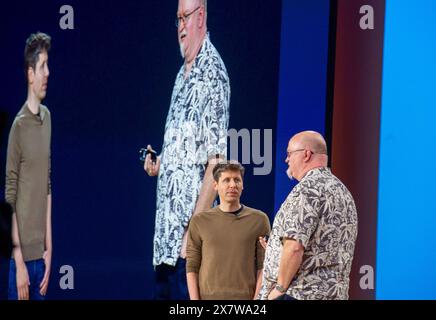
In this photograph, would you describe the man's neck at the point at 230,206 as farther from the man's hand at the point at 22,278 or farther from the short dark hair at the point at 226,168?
the man's hand at the point at 22,278

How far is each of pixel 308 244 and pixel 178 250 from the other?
5.84ft

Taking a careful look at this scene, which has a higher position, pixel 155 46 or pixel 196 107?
pixel 155 46

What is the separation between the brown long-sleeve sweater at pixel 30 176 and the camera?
5.12 metres

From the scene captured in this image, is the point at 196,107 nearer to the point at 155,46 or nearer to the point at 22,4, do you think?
the point at 155,46

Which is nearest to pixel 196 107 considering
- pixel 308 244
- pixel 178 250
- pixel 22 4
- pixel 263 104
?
pixel 263 104

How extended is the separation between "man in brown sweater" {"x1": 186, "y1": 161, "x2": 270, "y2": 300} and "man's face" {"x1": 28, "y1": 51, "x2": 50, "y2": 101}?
1383 mm

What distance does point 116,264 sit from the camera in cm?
530

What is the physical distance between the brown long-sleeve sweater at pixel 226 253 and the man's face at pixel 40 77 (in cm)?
141

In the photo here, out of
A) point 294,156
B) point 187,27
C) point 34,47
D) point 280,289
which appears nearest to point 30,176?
point 34,47

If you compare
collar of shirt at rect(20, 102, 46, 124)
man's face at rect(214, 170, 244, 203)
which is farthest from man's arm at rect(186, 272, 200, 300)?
collar of shirt at rect(20, 102, 46, 124)

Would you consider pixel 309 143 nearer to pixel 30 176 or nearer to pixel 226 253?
pixel 226 253

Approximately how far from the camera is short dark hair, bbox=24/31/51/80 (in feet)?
17.1

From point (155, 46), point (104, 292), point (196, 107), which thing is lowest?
point (104, 292)

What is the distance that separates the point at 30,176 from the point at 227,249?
1.45 metres
